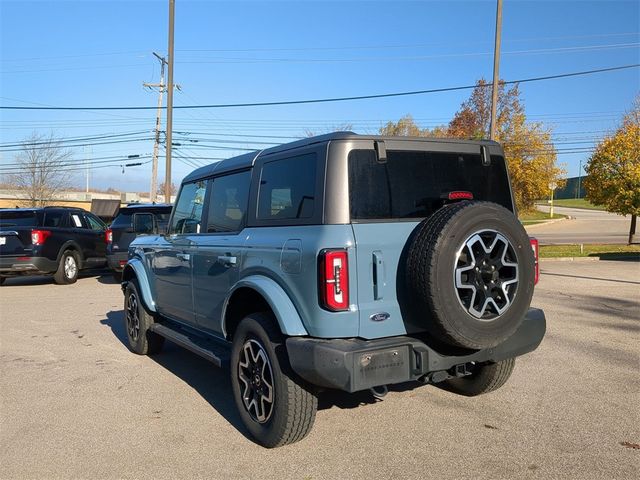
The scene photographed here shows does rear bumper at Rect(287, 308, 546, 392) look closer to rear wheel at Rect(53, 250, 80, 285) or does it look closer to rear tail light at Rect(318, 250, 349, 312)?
rear tail light at Rect(318, 250, 349, 312)

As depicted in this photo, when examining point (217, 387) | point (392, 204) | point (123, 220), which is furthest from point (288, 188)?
point (123, 220)

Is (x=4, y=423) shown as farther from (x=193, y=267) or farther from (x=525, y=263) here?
(x=525, y=263)

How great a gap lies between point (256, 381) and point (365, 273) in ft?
3.91

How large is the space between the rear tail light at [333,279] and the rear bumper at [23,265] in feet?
A: 35.9

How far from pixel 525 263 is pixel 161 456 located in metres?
2.74

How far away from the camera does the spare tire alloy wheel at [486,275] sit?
129 inches

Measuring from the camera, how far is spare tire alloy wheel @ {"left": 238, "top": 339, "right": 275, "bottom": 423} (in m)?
3.65

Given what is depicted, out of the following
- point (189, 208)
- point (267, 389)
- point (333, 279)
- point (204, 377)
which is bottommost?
point (204, 377)

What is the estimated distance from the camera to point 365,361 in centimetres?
312

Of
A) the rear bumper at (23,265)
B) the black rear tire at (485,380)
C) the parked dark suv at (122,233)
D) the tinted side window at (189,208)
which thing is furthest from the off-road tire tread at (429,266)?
the rear bumper at (23,265)

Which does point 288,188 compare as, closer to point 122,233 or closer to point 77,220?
point 122,233

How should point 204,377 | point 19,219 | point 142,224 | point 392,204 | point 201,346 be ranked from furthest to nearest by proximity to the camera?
1. point 19,219
2. point 142,224
3. point 204,377
4. point 201,346
5. point 392,204

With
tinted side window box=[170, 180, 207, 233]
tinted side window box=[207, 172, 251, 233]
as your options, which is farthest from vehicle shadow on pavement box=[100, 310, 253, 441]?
tinted side window box=[170, 180, 207, 233]

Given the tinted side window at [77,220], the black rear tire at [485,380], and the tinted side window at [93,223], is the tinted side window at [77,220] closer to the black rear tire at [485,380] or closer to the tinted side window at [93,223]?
the tinted side window at [93,223]
